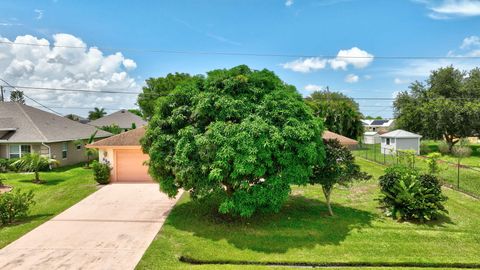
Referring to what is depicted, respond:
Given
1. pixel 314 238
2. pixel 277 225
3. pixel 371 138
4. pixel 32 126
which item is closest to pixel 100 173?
pixel 32 126

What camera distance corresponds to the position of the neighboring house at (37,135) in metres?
21.2

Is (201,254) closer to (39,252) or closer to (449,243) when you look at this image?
(39,252)

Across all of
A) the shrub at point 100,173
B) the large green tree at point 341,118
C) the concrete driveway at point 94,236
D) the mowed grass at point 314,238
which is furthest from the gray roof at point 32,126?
the large green tree at point 341,118

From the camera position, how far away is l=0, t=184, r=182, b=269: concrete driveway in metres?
7.99

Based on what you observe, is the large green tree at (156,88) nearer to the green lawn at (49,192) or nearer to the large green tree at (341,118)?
the large green tree at (341,118)

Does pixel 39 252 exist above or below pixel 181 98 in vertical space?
below

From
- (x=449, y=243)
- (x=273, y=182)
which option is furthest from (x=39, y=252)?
(x=449, y=243)

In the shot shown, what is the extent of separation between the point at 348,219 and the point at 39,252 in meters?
9.75

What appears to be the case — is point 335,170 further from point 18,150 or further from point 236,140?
point 18,150

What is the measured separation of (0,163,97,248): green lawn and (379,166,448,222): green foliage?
12463mm

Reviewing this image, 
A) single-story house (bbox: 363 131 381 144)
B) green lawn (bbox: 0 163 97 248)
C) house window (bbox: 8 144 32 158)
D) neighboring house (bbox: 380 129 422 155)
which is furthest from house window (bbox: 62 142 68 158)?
single-story house (bbox: 363 131 381 144)

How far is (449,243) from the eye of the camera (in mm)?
9258

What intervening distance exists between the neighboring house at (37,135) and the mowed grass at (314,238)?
14.0m

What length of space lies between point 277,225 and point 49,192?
11.2m
